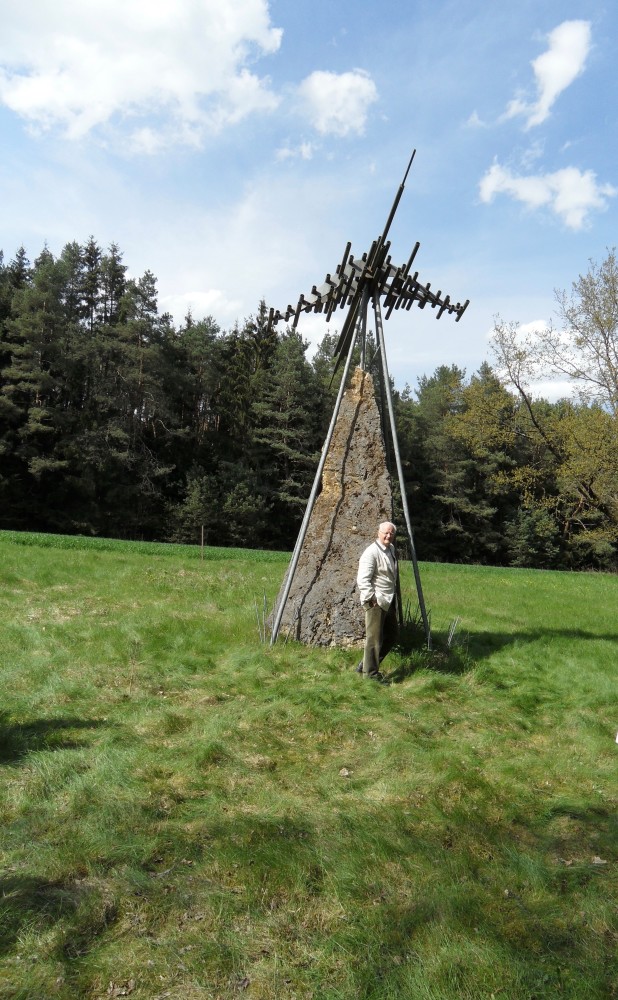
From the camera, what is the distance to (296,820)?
13.9ft

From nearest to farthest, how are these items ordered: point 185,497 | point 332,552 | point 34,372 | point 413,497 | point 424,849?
point 424,849, point 332,552, point 34,372, point 185,497, point 413,497

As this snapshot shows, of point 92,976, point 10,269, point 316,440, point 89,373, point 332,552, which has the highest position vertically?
point 10,269

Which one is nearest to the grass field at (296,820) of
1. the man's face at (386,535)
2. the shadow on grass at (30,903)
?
the shadow on grass at (30,903)

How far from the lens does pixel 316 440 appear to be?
44656 mm

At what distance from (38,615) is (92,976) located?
7355mm

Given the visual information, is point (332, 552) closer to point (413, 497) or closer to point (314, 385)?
point (314, 385)

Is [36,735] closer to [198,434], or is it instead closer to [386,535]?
[386,535]

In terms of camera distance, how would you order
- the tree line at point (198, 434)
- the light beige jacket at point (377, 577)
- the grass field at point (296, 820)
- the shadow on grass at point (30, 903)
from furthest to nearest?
1. the tree line at point (198, 434)
2. the light beige jacket at point (377, 577)
3. the shadow on grass at point (30, 903)
4. the grass field at point (296, 820)

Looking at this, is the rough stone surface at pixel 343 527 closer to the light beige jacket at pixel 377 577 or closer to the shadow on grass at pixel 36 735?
the light beige jacket at pixel 377 577

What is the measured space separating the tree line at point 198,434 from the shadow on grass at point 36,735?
73.6ft

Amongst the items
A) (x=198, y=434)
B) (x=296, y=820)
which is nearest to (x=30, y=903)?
(x=296, y=820)

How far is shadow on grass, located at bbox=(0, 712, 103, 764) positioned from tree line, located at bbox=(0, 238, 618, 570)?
22418mm

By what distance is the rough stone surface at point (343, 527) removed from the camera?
820cm

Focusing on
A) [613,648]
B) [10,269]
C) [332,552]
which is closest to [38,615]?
[332,552]
